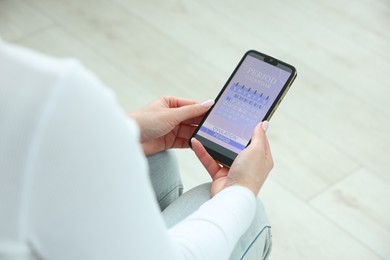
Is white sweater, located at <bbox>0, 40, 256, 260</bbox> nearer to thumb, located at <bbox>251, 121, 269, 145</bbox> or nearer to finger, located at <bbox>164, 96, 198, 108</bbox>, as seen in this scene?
thumb, located at <bbox>251, 121, 269, 145</bbox>

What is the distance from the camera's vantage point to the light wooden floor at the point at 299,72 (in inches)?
56.7

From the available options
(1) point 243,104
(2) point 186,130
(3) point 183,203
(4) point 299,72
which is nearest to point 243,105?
(1) point 243,104

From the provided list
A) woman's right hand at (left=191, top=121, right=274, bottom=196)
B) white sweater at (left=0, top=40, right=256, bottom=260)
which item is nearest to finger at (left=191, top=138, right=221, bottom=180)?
woman's right hand at (left=191, top=121, right=274, bottom=196)

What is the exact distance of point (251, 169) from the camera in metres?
0.86

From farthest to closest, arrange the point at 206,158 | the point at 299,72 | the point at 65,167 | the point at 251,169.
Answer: the point at 299,72
the point at 206,158
the point at 251,169
the point at 65,167

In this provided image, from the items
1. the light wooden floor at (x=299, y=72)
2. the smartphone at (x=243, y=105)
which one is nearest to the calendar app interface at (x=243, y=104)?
the smartphone at (x=243, y=105)

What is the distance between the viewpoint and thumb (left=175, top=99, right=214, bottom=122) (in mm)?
970

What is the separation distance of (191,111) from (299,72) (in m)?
0.88

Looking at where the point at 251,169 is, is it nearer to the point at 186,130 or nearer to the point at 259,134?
the point at 259,134

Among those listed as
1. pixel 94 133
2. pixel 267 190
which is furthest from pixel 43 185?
pixel 267 190

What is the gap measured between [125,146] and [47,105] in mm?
77

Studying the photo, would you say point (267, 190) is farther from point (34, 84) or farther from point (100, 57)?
point (34, 84)

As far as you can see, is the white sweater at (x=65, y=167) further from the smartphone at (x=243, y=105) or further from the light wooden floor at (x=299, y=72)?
the light wooden floor at (x=299, y=72)

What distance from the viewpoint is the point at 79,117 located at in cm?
43
